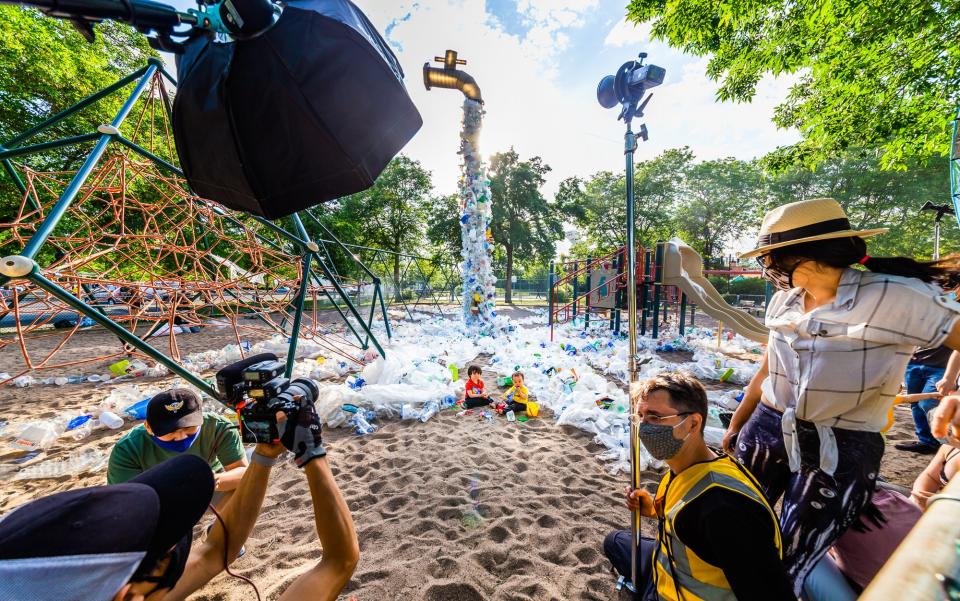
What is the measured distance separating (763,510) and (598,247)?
27.4 m

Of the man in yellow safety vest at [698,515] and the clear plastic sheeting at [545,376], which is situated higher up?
the man in yellow safety vest at [698,515]

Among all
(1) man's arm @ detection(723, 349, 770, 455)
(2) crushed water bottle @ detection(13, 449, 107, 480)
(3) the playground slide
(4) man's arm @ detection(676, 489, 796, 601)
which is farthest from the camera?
(3) the playground slide

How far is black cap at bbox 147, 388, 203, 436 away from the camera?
215 cm

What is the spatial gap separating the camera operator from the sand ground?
0.97 m

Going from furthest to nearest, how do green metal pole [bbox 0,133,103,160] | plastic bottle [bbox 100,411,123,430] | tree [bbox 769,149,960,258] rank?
1. tree [bbox 769,149,960,258]
2. plastic bottle [bbox 100,411,123,430]
3. green metal pole [bbox 0,133,103,160]

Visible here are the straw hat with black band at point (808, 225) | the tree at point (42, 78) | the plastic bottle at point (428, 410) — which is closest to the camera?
the straw hat with black band at point (808, 225)

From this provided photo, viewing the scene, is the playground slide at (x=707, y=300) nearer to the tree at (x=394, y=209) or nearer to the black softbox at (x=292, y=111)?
the black softbox at (x=292, y=111)

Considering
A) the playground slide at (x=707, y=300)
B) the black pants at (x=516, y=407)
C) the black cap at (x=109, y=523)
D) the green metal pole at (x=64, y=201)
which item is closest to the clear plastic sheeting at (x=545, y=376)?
the black pants at (x=516, y=407)

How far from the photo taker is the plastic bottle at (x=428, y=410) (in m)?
4.52

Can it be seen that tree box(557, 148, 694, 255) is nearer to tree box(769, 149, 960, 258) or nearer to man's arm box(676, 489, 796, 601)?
tree box(769, 149, 960, 258)

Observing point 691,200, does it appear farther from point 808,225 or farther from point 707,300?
point 808,225

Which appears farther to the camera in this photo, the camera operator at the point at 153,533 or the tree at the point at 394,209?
the tree at the point at 394,209

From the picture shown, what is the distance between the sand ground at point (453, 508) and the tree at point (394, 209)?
68.6ft

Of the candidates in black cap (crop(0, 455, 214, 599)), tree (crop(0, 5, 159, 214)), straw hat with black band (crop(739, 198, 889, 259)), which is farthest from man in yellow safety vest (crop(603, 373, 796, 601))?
tree (crop(0, 5, 159, 214))
